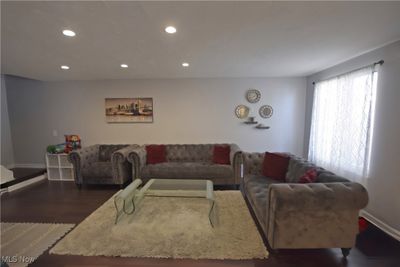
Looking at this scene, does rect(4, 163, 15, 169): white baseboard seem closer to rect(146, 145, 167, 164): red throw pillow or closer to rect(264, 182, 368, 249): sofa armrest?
rect(146, 145, 167, 164): red throw pillow

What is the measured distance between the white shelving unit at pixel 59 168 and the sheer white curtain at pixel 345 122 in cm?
551

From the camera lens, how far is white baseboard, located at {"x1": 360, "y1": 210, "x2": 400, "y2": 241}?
7.60 ft

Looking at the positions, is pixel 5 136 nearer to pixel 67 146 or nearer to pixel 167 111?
pixel 67 146

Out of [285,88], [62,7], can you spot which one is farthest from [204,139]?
[62,7]

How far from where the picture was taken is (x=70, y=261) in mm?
1965

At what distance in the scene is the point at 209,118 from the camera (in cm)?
476

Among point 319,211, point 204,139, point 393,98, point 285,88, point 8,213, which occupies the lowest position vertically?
point 8,213

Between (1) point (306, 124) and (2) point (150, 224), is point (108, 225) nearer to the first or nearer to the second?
(2) point (150, 224)

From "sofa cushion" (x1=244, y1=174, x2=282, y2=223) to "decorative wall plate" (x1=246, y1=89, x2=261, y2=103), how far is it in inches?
82.4

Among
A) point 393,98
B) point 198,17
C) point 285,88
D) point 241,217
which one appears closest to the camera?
point 198,17

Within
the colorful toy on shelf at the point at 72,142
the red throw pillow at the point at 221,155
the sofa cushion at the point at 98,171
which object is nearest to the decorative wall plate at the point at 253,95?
the red throw pillow at the point at 221,155

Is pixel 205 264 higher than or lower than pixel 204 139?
lower

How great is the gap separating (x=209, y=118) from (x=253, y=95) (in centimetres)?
119

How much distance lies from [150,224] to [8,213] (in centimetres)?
231
